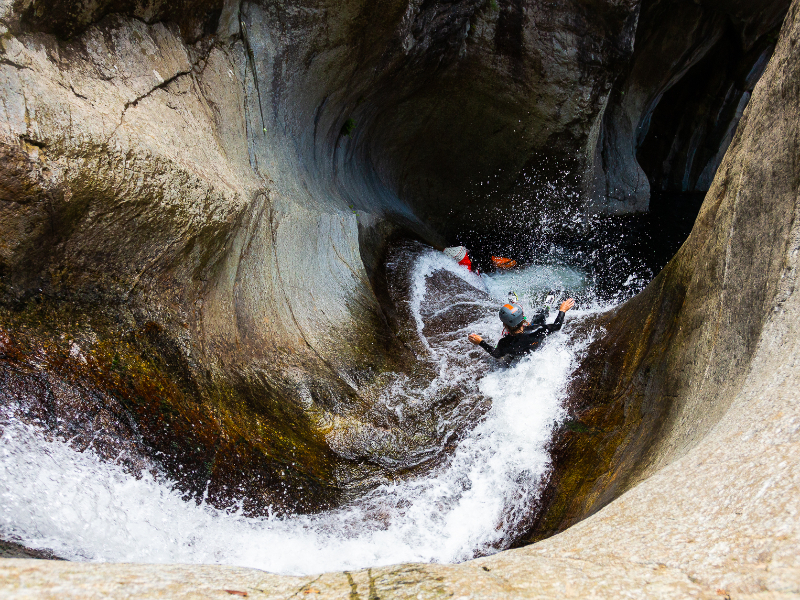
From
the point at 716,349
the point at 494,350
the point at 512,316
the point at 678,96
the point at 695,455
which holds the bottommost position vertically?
the point at 695,455

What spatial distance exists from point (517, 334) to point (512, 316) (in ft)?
0.78

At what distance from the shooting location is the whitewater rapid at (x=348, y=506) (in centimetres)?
314

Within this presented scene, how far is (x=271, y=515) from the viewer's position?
4145mm

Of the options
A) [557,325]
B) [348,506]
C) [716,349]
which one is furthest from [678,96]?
[348,506]

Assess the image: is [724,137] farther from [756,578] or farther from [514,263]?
[756,578]

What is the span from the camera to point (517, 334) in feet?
18.2

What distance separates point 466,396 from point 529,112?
6376 mm

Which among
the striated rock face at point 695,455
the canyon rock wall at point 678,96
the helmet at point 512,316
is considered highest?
the canyon rock wall at point 678,96

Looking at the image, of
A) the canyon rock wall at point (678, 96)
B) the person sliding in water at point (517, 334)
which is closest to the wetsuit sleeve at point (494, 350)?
the person sliding in water at point (517, 334)

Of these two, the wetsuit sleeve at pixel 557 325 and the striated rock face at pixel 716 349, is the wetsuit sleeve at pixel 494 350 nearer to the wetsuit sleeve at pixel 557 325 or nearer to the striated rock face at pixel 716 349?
the wetsuit sleeve at pixel 557 325

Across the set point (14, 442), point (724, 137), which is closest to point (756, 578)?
point (14, 442)

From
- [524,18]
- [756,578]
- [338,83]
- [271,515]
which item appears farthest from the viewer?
[524,18]

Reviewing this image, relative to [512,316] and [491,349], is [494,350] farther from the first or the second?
[512,316]

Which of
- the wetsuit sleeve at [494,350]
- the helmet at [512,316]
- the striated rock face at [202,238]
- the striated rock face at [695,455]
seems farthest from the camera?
the wetsuit sleeve at [494,350]
